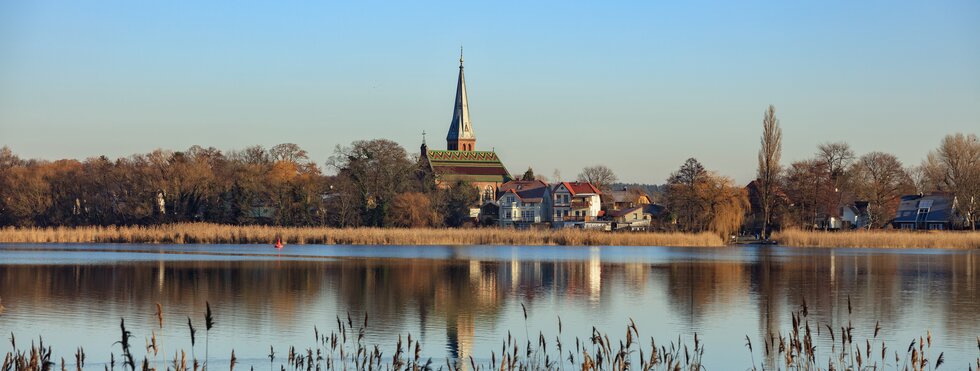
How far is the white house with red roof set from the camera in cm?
9300

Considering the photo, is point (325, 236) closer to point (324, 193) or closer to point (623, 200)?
point (324, 193)

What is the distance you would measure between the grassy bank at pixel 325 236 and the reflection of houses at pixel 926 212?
28755 mm

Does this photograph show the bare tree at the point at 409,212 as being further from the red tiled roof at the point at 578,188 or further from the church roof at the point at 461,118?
the church roof at the point at 461,118

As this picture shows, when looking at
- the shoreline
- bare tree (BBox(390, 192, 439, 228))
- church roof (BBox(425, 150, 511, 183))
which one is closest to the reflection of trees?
the shoreline

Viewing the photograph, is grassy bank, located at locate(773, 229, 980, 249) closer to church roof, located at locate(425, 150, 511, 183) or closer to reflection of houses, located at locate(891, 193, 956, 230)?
reflection of houses, located at locate(891, 193, 956, 230)

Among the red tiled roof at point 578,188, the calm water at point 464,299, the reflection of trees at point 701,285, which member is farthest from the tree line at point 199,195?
the reflection of trees at point 701,285

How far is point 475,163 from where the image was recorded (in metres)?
125

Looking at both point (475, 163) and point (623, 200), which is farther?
point (475, 163)

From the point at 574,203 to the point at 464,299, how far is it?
69.5 meters

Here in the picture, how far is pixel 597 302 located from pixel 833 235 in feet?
131

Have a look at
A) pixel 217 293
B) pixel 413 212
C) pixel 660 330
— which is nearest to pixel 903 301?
pixel 660 330

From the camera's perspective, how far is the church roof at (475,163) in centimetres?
12275

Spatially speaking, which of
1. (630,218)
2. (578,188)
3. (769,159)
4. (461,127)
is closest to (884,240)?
(769,159)

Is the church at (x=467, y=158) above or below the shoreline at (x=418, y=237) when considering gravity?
above
